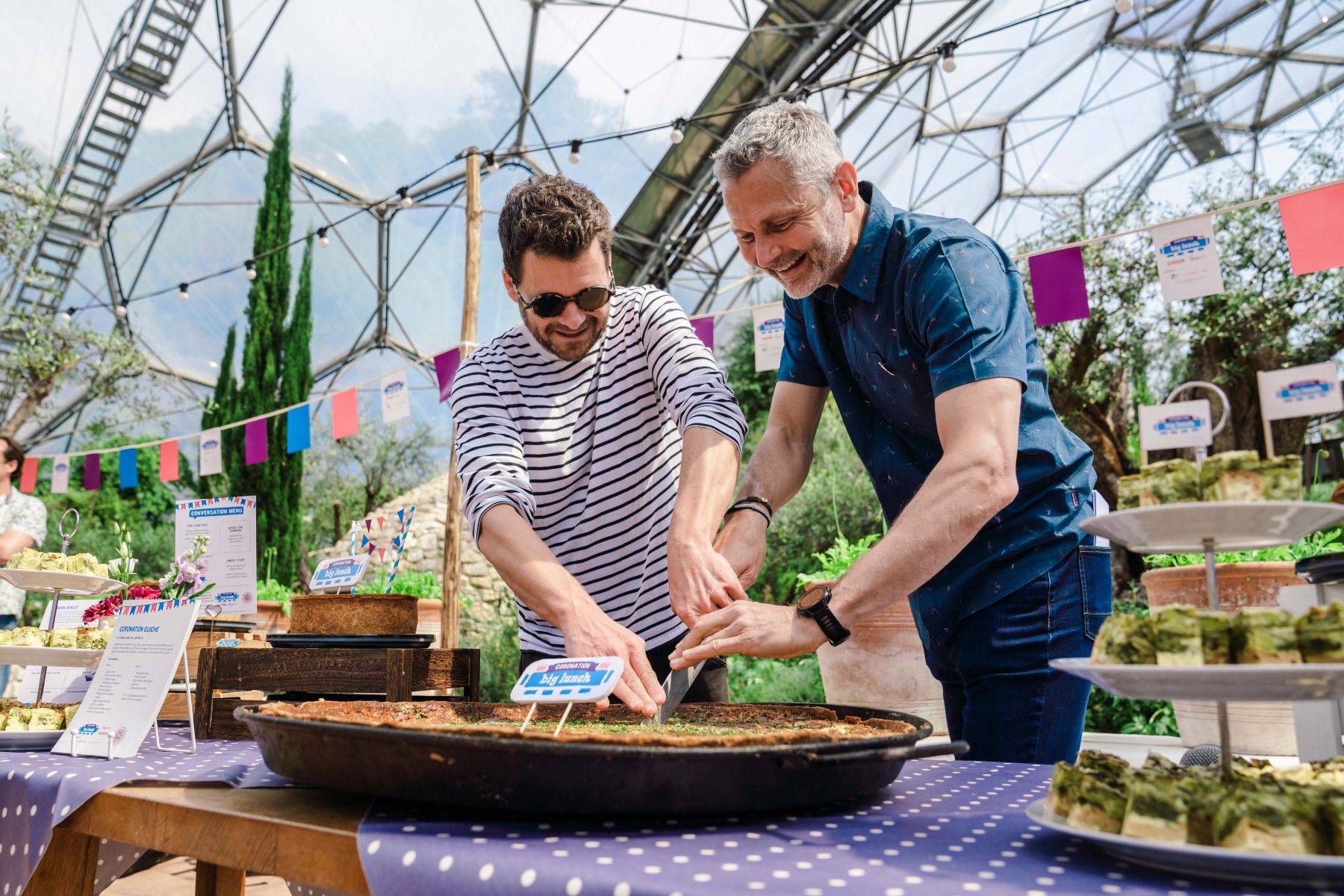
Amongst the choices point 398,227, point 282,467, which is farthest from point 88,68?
point 282,467

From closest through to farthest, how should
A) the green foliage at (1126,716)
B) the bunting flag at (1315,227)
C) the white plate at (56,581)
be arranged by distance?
the white plate at (56,581) < the bunting flag at (1315,227) < the green foliage at (1126,716)

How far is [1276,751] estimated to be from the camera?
3795mm

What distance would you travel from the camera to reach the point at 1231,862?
56 cm

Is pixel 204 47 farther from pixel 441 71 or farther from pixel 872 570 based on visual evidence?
pixel 872 570

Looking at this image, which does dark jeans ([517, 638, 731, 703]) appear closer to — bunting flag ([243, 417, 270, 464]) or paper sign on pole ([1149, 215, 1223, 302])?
paper sign on pole ([1149, 215, 1223, 302])

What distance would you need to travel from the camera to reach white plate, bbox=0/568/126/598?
6.34ft

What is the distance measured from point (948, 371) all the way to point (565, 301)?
2.23ft

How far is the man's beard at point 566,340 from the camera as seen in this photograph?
1.69m

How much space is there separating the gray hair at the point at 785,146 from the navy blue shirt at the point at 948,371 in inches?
4.7

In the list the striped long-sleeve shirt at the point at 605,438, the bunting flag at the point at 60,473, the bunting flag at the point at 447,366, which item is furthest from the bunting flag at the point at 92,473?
the striped long-sleeve shirt at the point at 605,438

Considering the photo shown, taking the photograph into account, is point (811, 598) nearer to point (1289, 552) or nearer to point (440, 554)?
point (1289, 552)

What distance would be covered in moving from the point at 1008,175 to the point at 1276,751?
13.2 meters

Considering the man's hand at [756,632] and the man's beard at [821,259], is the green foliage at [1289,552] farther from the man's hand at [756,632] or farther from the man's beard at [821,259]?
the man's hand at [756,632]

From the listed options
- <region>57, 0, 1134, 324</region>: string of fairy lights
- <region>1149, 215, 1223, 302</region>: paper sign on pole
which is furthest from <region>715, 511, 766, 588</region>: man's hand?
<region>1149, 215, 1223, 302</region>: paper sign on pole
